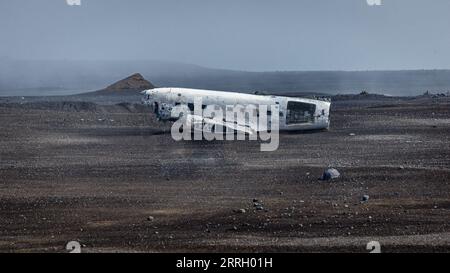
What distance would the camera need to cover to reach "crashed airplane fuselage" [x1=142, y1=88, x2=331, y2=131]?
50.5 meters

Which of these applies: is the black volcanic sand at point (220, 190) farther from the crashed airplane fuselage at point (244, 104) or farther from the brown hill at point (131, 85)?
the brown hill at point (131, 85)

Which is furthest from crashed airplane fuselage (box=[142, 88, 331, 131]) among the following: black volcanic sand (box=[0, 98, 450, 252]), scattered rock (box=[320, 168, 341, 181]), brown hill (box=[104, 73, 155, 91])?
brown hill (box=[104, 73, 155, 91])

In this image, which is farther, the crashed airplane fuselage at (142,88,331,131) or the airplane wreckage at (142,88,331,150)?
the crashed airplane fuselage at (142,88,331,131)

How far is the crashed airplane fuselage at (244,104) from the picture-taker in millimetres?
50500

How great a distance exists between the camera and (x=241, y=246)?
23516 millimetres

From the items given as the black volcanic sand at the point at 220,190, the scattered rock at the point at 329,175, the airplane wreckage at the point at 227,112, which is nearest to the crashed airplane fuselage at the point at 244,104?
the airplane wreckage at the point at 227,112

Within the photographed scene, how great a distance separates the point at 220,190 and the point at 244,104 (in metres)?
18.3

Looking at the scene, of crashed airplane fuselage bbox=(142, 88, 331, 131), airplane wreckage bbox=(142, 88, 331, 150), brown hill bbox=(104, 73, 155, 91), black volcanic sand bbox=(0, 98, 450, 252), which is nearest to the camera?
black volcanic sand bbox=(0, 98, 450, 252)

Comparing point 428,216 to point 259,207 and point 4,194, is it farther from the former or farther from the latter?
point 4,194

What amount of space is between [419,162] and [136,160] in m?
13.3

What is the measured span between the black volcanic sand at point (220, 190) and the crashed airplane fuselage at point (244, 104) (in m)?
0.98

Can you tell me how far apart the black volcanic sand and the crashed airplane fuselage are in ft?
3.21

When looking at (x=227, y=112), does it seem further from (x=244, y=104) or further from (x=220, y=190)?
(x=220, y=190)

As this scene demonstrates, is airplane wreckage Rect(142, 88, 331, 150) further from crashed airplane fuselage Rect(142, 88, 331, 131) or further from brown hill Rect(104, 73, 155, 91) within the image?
brown hill Rect(104, 73, 155, 91)
